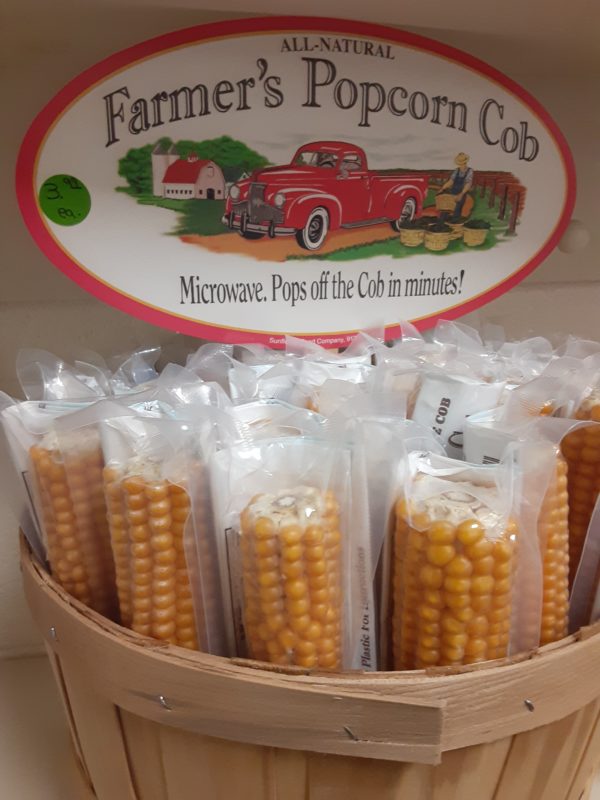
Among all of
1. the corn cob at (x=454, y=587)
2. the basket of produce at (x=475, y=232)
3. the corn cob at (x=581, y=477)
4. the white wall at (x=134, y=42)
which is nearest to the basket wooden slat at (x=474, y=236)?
the basket of produce at (x=475, y=232)

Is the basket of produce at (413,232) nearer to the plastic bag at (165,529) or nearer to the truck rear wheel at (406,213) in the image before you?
the truck rear wheel at (406,213)

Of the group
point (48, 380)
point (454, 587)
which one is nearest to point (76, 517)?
point (48, 380)

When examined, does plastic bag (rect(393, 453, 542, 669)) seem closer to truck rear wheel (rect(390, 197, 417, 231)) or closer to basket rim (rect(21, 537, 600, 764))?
basket rim (rect(21, 537, 600, 764))

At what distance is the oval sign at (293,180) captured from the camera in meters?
0.54

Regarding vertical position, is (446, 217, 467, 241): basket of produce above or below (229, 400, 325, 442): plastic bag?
above

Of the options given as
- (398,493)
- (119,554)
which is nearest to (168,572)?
(119,554)

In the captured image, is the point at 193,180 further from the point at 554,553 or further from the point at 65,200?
the point at 554,553

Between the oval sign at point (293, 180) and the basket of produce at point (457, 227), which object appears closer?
the oval sign at point (293, 180)

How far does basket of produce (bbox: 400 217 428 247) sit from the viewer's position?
639 millimetres

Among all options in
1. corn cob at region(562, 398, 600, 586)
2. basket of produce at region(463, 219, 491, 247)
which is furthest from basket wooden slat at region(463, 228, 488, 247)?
corn cob at region(562, 398, 600, 586)

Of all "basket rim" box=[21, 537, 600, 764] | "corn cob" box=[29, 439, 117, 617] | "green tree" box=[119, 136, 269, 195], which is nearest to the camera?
"basket rim" box=[21, 537, 600, 764]

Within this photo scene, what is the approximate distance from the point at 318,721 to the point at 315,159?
458 millimetres

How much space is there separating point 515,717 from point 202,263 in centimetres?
43

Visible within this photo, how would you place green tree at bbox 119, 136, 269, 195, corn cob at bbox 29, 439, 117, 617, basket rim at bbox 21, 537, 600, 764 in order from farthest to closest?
green tree at bbox 119, 136, 269, 195 < corn cob at bbox 29, 439, 117, 617 < basket rim at bbox 21, 537, 600, 764
